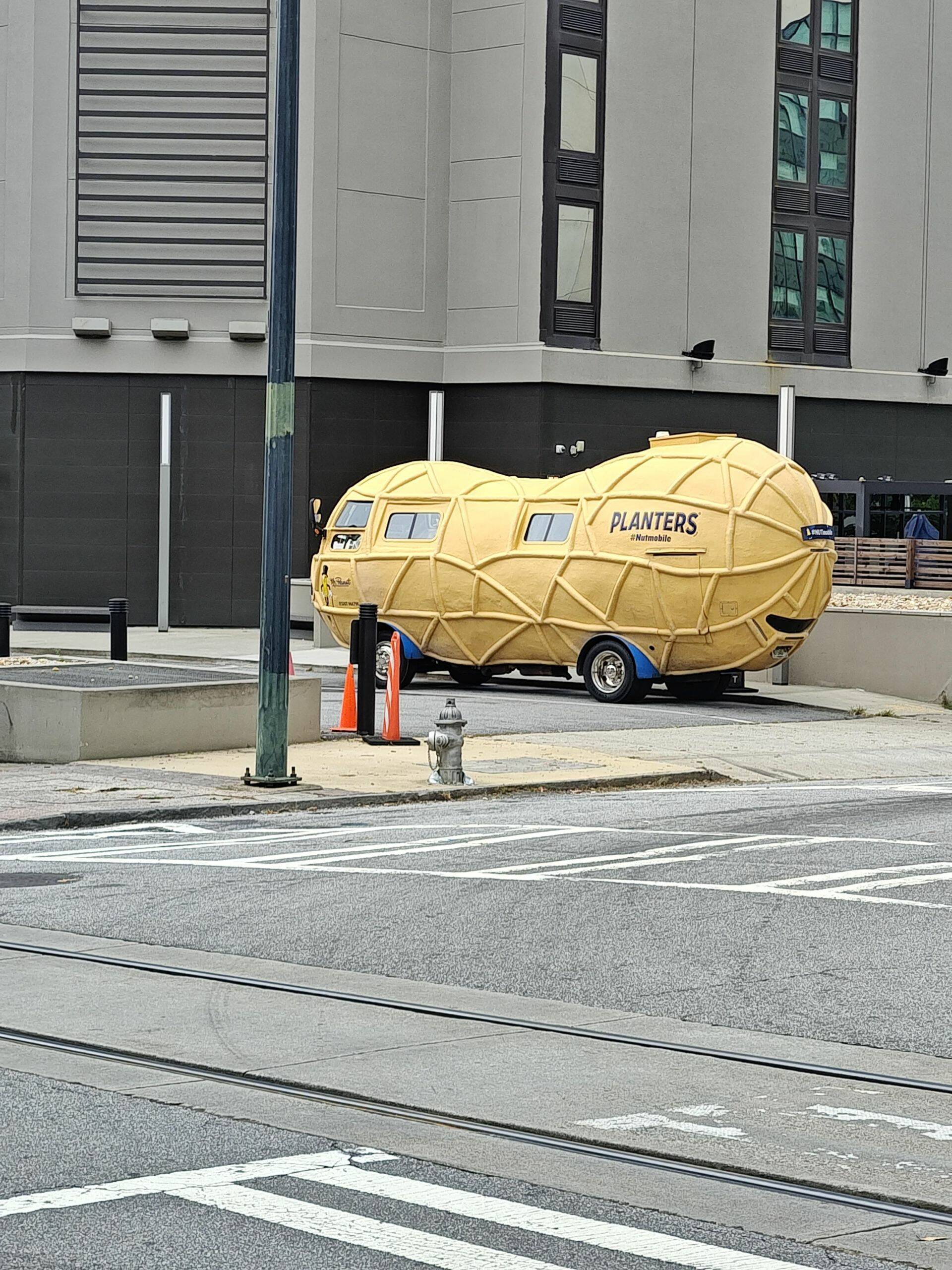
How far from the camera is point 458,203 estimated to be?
41.6m

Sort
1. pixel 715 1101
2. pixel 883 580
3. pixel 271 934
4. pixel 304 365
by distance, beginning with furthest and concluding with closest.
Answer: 1. pixel 304 365
2. pixel 883 580
3. pixel 271 934
4. pixel 715 1101

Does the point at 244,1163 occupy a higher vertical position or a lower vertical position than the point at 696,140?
lower

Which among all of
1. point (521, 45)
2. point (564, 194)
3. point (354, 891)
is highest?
point (521, 45)

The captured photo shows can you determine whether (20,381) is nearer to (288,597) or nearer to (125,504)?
(125,504)

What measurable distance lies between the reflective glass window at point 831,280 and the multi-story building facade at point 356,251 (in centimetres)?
167

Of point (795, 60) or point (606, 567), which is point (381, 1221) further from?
point (795, 60)

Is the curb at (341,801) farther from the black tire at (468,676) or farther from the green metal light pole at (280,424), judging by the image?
the black tire at (468,676)

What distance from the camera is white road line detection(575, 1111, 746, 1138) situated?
20.4 ft

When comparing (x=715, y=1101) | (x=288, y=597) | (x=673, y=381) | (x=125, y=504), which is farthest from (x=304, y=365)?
(x=715, y=1101)

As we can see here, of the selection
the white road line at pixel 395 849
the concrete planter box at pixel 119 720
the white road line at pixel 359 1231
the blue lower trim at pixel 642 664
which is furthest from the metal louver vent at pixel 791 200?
the white road line at pixel 359 1231

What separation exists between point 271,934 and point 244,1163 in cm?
401

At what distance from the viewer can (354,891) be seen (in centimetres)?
1117

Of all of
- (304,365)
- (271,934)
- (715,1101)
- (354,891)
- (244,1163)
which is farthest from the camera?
(304,365)

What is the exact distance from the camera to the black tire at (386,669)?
92.8ft
